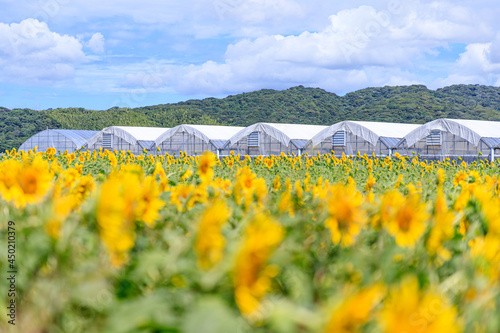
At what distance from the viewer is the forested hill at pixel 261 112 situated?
199 ft

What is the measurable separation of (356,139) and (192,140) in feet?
28.9

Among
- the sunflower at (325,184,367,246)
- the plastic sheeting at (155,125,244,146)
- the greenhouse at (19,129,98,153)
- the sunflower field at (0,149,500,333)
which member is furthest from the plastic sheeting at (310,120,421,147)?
the sunflower at (325,184,367,246)

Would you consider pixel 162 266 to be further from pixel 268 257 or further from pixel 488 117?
pixel 488 117

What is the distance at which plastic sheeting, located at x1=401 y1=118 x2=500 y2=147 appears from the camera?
25266mm

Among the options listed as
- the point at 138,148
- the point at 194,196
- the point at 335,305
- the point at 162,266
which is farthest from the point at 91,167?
the point at 138,148

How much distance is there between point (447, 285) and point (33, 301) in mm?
940

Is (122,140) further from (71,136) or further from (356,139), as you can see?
(356,139)

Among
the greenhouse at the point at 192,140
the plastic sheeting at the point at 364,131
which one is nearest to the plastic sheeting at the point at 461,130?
the plastic sheeting at the point at 364,131

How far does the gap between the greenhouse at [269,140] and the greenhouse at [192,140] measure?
0.75 m

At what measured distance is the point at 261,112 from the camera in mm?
65250

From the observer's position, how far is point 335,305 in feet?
3.02

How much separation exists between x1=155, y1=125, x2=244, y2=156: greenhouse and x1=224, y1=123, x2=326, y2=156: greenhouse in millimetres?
746

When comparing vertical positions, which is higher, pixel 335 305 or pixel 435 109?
pixel 435 109

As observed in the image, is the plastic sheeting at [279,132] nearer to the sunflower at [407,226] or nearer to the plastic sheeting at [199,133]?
the plastic sheeting at [199,133]
